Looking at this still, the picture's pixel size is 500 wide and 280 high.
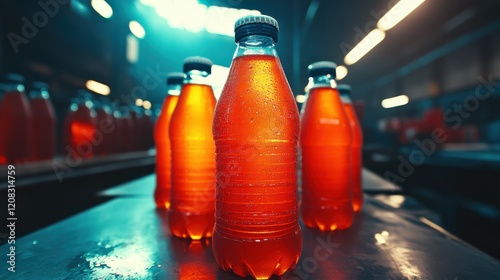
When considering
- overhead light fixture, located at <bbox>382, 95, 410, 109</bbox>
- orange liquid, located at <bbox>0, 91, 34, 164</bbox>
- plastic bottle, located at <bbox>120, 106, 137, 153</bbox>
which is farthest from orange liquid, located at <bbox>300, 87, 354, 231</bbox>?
overhead light fixture, located at <bbox>382, 95, 410, 109</bbox>

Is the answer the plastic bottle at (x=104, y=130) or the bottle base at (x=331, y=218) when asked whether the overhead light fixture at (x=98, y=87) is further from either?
the bottle base at (x=331, y=218)

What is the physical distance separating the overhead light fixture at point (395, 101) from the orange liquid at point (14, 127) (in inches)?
326

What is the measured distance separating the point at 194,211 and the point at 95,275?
258mm

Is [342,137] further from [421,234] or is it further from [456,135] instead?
[456,135]

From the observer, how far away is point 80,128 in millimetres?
1839

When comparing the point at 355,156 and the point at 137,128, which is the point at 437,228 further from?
the point at 137,128

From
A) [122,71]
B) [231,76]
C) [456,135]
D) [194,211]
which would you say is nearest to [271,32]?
[231,76]

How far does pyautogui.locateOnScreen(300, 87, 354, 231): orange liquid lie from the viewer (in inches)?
32.1

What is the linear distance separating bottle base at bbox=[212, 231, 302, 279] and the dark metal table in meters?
0.02

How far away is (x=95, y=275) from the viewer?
1.70ft

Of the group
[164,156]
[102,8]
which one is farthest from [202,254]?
[102,8]

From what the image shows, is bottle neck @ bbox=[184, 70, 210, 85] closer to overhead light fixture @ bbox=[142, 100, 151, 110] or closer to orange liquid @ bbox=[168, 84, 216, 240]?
orange liquid @ bbox=[168, 84, 216, 240]

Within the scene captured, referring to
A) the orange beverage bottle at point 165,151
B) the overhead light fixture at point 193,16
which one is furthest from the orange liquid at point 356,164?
the overhead light fixture at point 193,16

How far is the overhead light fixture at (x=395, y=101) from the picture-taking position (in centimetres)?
771
